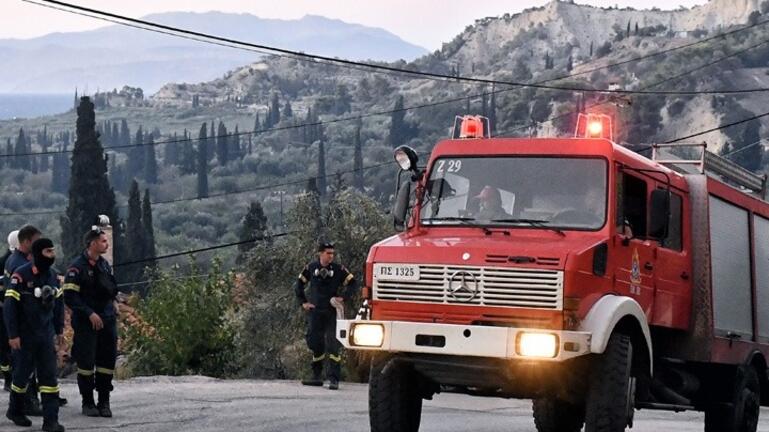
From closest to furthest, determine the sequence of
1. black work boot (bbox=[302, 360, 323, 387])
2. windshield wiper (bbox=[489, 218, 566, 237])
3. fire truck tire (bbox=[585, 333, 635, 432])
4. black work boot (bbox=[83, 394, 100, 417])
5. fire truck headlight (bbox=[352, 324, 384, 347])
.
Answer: fire truck tire (bbox=[585, 333, 635, 432]), fire truck headlight (bbox=[352, 324, 384, 347]), windshield wiper (bbox=[489, 218, 566, 237]), black work boot (bbox=[83, 394, 100, 417]), black work boot (bbox=[302, 360, 323, 387])

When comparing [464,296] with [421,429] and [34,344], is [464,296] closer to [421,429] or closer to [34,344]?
[421,429]

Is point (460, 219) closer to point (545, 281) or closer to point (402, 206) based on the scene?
point (402, 206)

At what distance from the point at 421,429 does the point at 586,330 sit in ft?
10.4

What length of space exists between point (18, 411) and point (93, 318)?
3.73ft

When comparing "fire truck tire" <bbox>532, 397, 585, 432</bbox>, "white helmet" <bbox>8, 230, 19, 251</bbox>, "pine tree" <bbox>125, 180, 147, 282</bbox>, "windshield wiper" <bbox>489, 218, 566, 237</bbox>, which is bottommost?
"pine tree" <bbox>125, 180, 147, 282</bbox>

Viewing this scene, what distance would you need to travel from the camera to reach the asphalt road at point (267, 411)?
13.4m

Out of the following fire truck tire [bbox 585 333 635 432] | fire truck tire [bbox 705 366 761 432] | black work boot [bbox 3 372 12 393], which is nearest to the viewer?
fire truck tire [bbox 585 333 635 432]

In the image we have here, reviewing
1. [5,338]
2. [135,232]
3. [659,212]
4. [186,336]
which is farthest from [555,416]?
[135,232]

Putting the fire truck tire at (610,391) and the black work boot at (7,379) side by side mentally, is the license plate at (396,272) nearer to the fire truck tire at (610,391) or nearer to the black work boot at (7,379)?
the fire truck tire at (610,391)

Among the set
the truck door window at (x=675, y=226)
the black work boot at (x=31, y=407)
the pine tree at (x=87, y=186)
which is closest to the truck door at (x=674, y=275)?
the truck door window at (x=675, y=226)

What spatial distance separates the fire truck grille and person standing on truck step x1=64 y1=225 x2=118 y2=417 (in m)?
4.21

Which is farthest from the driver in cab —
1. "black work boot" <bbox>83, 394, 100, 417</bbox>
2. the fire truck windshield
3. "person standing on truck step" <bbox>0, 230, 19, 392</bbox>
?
"person standing on truck step" <bbox>0, 230, 19, 392</bbox>

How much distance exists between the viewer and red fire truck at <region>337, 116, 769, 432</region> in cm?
1059

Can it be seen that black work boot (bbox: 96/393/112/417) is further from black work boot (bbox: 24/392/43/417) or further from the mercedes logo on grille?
the mercedes logo on grille
